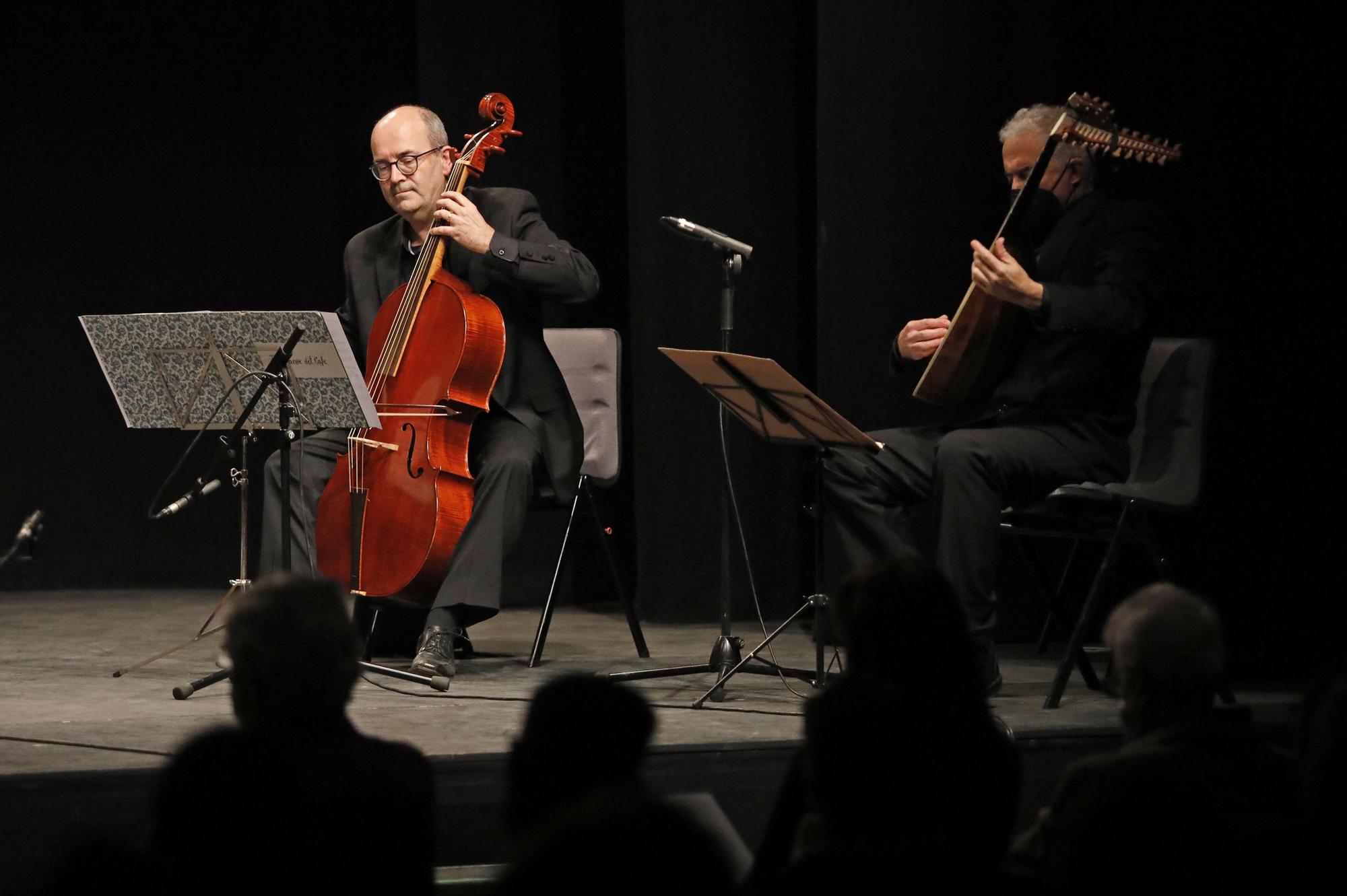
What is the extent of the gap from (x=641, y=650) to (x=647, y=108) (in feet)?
6.10

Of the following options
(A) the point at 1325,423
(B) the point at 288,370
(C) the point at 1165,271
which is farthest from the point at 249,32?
(A) the point at 1325,423

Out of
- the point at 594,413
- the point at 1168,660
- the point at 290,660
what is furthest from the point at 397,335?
the point at 1168,660

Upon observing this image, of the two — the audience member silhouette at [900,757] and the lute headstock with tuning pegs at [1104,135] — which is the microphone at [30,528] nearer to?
the lute headstock with tuning pegs at [1104,135]

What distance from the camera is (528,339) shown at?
4578 millimetres

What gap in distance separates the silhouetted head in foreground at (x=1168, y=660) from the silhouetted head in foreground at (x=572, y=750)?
2.18ft

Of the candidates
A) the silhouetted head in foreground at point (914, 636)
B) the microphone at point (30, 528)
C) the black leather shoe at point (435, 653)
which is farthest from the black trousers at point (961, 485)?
the microphone at point (30, 528)

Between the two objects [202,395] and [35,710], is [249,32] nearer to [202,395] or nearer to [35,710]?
[202,395]

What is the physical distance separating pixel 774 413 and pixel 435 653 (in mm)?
1115

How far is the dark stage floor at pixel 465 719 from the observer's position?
10.0ft

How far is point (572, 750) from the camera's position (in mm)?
1795

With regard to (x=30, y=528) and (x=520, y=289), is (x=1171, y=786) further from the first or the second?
(x=30, y=528)

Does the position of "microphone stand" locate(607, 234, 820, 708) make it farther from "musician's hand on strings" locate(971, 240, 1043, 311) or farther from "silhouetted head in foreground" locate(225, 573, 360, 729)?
"silhouetted head in foreground" locate(225, 573, 360, 729)

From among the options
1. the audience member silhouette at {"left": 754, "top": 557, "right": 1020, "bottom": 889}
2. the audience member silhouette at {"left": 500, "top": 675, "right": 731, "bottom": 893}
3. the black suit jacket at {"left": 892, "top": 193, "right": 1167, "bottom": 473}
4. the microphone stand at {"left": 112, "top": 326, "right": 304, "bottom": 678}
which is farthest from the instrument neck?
the audience member silhouette at {"left": 500, "top": 675, "right": 731, "bottom": 893}

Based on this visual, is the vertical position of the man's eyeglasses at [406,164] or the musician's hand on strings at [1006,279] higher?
the man's eyeglasses at [406,164]
